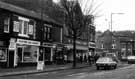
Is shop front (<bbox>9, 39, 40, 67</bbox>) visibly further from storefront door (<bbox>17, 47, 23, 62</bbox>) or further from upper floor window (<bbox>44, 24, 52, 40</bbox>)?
upper floor window (<bbox>44, 24, 52, 40</bbox>)

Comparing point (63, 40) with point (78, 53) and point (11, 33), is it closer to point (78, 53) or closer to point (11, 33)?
point (78, 53)

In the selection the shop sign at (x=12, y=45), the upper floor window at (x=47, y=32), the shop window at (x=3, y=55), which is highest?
the upper floor window at (x=47, y=32)

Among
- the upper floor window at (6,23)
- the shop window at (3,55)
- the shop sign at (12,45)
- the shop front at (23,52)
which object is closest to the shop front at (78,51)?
the shop front at (23,52)

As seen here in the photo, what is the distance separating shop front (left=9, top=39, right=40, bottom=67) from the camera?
108ft

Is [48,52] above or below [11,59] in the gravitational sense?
above

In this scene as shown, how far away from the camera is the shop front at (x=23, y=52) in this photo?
108ft

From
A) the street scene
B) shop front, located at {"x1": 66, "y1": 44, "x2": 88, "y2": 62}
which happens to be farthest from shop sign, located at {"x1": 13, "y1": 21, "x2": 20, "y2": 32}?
shop front, located at {"x1": 66, "y1": 44, "x2": 88, "y2": 62}

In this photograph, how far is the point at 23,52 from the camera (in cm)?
3581

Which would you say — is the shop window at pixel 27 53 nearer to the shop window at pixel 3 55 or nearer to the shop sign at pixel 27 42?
the shop sign at pixel 27 42

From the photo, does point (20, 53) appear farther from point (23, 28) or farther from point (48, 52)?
point (48, 52)

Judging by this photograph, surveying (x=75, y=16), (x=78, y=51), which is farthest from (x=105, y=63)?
(x=78, y=51)

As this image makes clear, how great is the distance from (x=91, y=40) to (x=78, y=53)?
8.16 meters

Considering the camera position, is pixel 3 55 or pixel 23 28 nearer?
pixel 3 55

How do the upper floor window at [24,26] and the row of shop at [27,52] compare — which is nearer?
the row of shop at [27,52]
